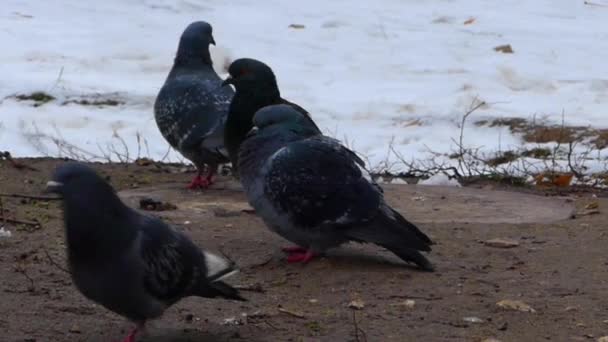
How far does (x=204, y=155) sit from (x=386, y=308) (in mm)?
2703

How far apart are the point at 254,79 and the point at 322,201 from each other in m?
1.32

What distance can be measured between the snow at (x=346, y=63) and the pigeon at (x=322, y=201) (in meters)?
3.24

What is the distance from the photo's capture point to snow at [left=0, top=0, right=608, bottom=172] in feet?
31.6

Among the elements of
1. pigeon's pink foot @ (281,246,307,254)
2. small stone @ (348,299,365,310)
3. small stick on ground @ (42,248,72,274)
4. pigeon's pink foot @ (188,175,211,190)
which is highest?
small stone @ (348,299,365,310)

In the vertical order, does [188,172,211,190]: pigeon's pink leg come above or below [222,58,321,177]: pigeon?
below

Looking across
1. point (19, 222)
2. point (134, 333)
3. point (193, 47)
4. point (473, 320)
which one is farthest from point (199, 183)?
point (134, 333)

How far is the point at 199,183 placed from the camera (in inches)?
297

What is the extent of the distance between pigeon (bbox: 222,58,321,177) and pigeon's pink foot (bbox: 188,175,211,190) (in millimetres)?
819

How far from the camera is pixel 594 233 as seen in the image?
631 cm

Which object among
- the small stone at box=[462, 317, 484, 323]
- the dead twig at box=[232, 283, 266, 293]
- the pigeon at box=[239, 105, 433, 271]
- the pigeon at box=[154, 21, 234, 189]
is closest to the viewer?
the small stone at box=[462, 317, 484, 323]

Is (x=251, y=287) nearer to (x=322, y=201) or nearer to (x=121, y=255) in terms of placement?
(x=322, y=201)

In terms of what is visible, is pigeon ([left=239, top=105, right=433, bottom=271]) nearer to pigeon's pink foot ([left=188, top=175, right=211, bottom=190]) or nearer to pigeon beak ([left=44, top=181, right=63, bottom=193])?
pigeon beak ([left=44, top=181, right=63, bottom=193])

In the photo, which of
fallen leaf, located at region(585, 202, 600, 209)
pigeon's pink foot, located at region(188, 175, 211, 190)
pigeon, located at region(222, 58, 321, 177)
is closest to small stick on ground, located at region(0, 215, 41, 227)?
pigeon, located at region(222, 58, 321, 177)

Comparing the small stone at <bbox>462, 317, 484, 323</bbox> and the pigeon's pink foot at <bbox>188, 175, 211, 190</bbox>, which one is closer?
the small stone at <bbox>462, 317, 484, 323</bbox>
